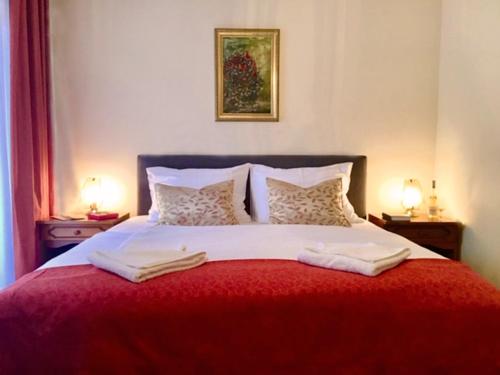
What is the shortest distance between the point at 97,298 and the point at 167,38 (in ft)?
8.36

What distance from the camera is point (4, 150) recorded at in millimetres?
2895

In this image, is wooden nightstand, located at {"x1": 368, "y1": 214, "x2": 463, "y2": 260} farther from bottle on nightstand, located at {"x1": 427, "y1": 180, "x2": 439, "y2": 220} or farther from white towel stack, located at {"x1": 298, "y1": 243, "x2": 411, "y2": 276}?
white towel stack, located at {"x1": 298, "y1": 243, "x2": 411, "y2": 276}

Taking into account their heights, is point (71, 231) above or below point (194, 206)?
below

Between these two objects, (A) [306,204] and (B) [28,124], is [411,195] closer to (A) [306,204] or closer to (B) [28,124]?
(A) [306,204]

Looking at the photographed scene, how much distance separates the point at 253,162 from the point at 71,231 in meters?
1.52

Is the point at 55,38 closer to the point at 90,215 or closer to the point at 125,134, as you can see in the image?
the point at 125,134

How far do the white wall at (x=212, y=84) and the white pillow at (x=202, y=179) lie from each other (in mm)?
269

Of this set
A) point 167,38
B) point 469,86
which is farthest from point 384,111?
point 167,38

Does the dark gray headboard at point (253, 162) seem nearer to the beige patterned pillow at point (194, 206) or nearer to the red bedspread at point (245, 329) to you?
the beige patterned pillow at point (194, 206)

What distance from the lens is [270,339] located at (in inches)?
60.9

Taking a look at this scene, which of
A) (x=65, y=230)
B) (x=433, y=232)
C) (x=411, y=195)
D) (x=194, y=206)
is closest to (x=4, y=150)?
(x=65, y=230)

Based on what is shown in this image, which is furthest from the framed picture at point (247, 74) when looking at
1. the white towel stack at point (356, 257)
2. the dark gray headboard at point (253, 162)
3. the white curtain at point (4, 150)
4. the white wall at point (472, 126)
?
the white towel stack at point (356, 257)

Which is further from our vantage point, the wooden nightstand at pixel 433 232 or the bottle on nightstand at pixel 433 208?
the bottle on nightstand at pixel 433 208

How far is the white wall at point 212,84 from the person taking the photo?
351cm
